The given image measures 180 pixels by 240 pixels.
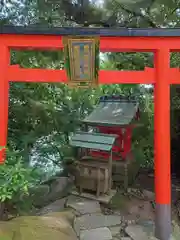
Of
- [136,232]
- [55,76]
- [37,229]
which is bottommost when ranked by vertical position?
Answer: [136,232]

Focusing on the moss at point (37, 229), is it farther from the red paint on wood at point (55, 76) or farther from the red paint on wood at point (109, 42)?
the red paint on wood at point (109, 42)

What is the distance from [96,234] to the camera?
440 centimetres

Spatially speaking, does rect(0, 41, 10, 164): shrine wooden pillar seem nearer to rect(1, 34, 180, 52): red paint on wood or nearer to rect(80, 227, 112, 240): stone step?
rect(1, 34, 180, 52): red paint on wood

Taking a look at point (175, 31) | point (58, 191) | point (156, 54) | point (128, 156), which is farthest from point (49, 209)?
point (175, 31)

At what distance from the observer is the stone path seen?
4398 mm

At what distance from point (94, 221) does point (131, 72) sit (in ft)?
8.45

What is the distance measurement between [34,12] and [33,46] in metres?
2.23

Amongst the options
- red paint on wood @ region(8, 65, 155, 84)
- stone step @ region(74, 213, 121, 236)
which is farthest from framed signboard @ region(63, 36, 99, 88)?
stone step @ region(74, 213, 121, 236)

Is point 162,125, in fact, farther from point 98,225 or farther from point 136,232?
point 98,225

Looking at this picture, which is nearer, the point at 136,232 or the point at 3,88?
the point at 3,88

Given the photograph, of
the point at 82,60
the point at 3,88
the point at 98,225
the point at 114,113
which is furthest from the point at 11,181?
the point at 114,113

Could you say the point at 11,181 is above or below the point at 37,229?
above

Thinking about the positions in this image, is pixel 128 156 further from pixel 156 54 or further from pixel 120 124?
pixel 156 54

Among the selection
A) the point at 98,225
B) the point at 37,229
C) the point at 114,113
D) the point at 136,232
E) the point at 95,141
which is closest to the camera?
the point at 37,229
